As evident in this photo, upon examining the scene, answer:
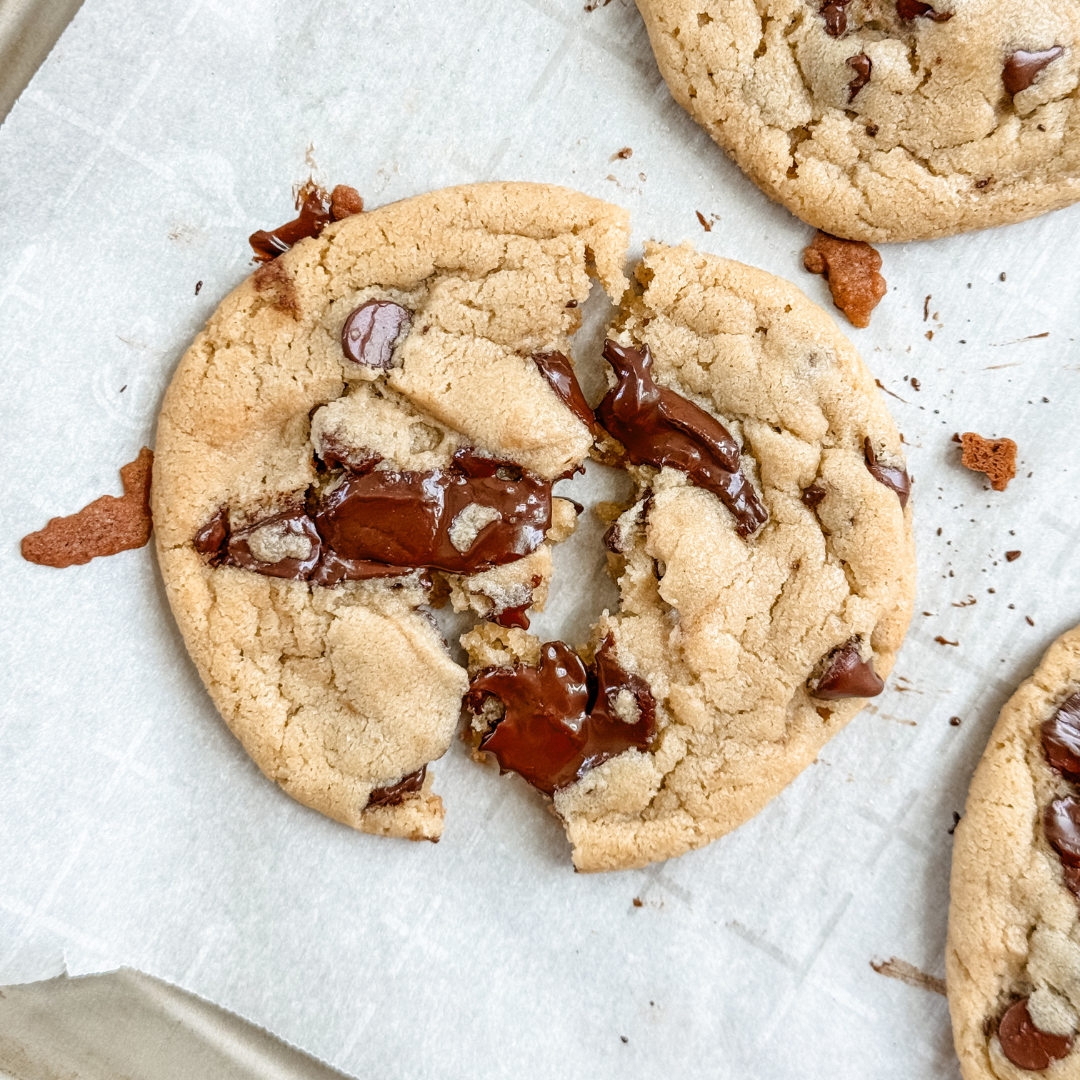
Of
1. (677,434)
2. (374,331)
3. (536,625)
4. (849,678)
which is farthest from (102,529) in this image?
(849,678)

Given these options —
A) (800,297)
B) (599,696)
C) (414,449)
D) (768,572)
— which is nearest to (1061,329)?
(800,297)

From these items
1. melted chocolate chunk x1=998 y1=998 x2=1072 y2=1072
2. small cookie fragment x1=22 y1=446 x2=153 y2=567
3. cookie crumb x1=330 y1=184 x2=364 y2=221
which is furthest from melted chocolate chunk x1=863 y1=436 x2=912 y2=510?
small cookie fragment x1=22 y1=446 x2=153 y2=567

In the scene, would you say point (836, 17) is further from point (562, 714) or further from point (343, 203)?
point (562, 714)

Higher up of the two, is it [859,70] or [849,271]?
[859,70]

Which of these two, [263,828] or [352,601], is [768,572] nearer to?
[352,601]

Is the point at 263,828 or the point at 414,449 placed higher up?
the point at 414,449

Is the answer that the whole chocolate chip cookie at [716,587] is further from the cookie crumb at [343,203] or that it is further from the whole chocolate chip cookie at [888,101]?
the cookie crumb at [343,203]

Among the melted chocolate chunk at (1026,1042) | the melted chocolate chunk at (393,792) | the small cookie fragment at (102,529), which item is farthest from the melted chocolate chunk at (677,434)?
the melted chocolate chunk at (1026,1042)
